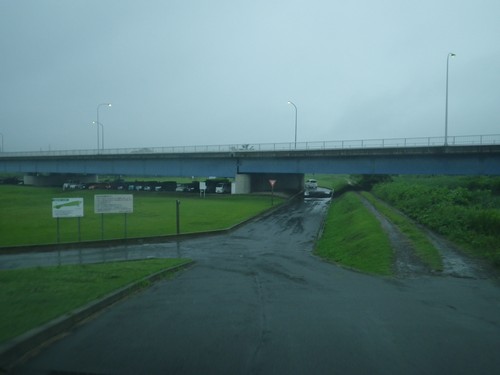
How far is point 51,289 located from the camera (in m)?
8.36

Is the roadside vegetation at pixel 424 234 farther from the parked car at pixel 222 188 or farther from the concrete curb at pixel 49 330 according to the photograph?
the parked car at pixel 222 188

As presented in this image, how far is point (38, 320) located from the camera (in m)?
6.25

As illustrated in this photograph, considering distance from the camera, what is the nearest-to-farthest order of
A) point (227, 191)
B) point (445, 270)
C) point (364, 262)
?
point (445, 270), point (364, 262), point (227, 191)

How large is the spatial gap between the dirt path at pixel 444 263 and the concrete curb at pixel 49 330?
24.4 ft

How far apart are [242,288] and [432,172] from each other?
36213mm

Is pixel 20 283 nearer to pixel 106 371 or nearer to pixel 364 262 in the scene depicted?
pixel 106 371

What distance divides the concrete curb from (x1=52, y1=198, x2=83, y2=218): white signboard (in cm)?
1103

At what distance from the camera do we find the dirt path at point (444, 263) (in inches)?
431

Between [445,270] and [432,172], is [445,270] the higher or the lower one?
the lower one

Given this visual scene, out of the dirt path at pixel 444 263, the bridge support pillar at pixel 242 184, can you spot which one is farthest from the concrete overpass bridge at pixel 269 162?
the dirt path at pixel 444 263

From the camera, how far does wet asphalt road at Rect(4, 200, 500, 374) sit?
16.7ft

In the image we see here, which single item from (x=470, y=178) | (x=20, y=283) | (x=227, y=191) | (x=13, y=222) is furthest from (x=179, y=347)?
(x=227, y=191)

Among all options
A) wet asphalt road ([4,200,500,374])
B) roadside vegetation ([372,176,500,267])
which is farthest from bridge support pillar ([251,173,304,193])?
wet asphalt road ([4,200,500,374])

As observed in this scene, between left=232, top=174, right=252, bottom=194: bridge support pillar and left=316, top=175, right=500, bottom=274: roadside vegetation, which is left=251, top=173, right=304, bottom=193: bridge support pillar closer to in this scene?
left=232, top=174, right=252, bottom=194: bridge support pillar
